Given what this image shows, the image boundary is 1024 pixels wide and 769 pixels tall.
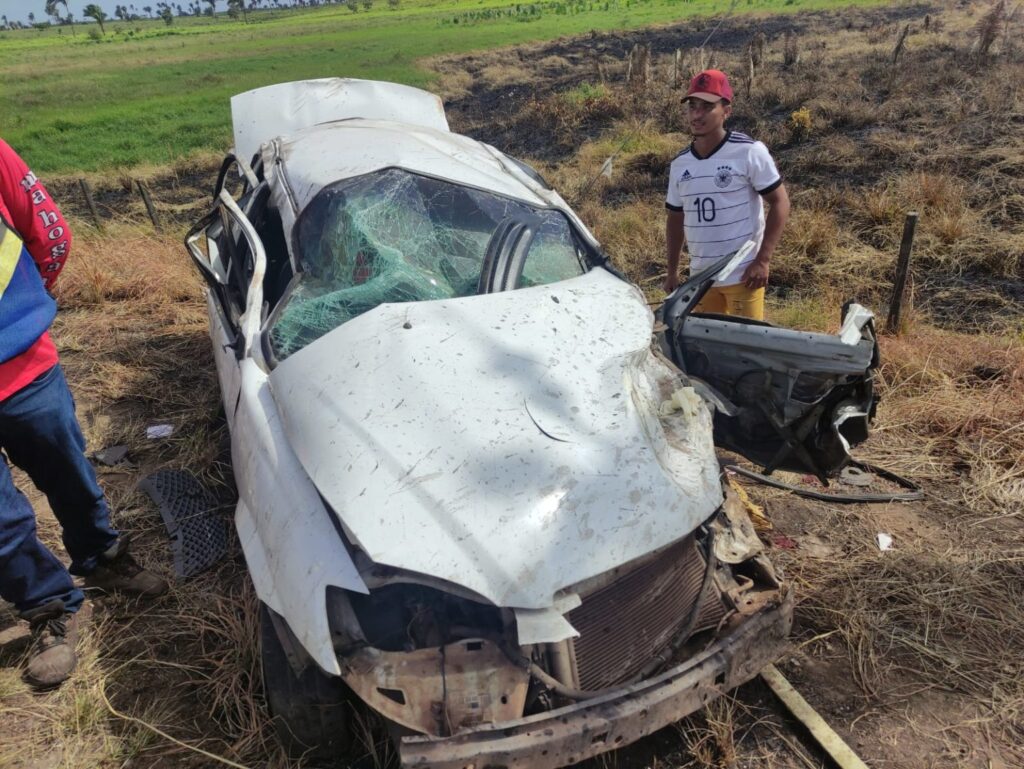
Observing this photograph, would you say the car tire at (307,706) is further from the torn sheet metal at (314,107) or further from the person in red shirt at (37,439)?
the torn sheet metal at (314,107)

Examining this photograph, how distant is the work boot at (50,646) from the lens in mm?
2449

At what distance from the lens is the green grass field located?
65.5 feet

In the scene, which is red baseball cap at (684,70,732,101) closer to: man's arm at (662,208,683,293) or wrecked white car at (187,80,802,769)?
man's arm at (662,208,683,293)

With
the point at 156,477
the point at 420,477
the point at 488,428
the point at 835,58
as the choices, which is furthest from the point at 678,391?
the point at 835,58

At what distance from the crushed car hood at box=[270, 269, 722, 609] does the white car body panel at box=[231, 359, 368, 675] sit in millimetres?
70

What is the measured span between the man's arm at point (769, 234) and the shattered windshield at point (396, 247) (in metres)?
0.91

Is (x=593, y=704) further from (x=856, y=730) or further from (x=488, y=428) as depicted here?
(x=856, y=730)

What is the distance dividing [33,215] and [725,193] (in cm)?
299

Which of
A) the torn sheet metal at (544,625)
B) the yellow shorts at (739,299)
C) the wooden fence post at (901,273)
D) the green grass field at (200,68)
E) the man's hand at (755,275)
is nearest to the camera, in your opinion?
the torn sheet metal at (544,625)

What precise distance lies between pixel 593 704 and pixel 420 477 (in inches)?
30.4

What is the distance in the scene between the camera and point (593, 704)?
176 cm

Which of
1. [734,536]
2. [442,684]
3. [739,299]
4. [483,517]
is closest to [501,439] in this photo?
[483,517]

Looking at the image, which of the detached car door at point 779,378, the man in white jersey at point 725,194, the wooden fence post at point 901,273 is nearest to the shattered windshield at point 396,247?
the detached car door at point 779,378

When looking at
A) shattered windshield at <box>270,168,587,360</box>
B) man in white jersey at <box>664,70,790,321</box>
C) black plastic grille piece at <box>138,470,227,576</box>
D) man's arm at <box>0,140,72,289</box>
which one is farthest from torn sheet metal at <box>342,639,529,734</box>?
man in white jersey at <box>664,70,790,321</box>
